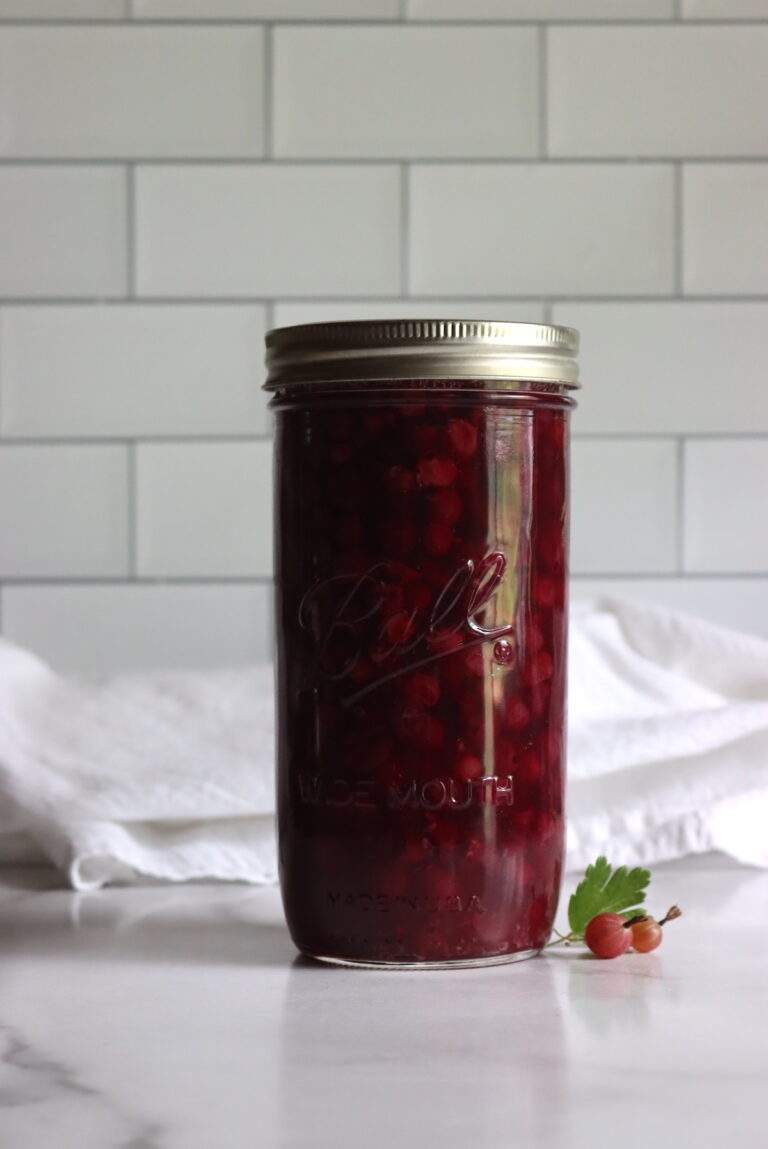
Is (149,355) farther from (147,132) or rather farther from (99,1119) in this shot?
(99,1119)

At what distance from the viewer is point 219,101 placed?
1.30 m

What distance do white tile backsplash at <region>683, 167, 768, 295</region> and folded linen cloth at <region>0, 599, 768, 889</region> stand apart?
0.48m

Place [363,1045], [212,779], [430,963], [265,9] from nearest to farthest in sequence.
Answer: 1. [363,1045]
2. [430,963]
3. [212,779]
4. [265,9]

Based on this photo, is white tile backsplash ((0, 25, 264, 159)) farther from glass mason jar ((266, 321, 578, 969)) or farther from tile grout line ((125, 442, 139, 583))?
glass mason jar ((266, 321, 578, 969))

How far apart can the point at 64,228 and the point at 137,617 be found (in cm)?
36

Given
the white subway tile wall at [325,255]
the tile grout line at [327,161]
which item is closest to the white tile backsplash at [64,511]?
the white subway tile wall at [325,255]

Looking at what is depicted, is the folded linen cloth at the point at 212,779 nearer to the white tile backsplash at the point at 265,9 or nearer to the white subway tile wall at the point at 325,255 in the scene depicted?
the white subway tile wall at the point at 325,255

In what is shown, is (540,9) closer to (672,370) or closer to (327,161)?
(327,161)

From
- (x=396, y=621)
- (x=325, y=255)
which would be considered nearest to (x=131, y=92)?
(x=325, y=255)

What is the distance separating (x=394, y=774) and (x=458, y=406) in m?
0.16

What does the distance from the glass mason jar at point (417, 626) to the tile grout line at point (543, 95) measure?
2.32 ft

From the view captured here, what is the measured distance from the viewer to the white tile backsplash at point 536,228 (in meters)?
1.30

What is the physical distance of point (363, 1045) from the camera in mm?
537

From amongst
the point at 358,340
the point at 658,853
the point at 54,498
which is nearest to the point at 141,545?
the point at 54,498
